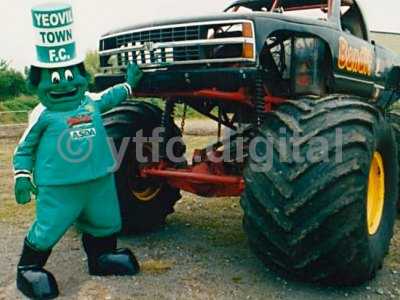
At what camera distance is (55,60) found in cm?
361

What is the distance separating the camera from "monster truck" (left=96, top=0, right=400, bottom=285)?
3301 millimetres

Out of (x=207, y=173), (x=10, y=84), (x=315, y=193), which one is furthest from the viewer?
(x=10, y=84)

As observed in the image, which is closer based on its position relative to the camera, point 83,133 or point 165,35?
point 83,133

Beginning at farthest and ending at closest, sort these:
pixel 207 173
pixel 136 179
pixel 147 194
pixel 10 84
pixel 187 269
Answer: pixel 10 84, pixel 147 194, pixel 136 179, pixel 207 173, pixel 187 269

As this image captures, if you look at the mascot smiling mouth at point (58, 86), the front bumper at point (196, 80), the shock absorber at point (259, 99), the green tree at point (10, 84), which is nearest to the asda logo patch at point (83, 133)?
the mascot smiling mouth at point (58, 86)

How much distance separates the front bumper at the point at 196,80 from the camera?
3645 mm

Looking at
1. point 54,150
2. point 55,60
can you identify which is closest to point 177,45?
point 55,60

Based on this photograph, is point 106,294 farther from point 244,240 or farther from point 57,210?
point 244,240

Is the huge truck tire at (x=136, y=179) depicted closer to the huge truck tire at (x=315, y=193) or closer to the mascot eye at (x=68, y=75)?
the mascot eye at (x=68, y=75)

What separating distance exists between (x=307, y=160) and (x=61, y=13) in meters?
1.74

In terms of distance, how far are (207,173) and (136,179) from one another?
2.79 ft

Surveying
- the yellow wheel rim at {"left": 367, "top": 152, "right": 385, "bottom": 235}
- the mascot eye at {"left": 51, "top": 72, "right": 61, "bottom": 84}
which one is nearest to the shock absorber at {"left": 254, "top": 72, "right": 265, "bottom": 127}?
the yellow wheel rim at {"left": 367, "top": 152, "right": 385, "bottom": 235}

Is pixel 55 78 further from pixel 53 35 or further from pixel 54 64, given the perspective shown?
pixel 53 35

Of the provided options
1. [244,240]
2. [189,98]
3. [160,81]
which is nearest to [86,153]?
[160,81]
